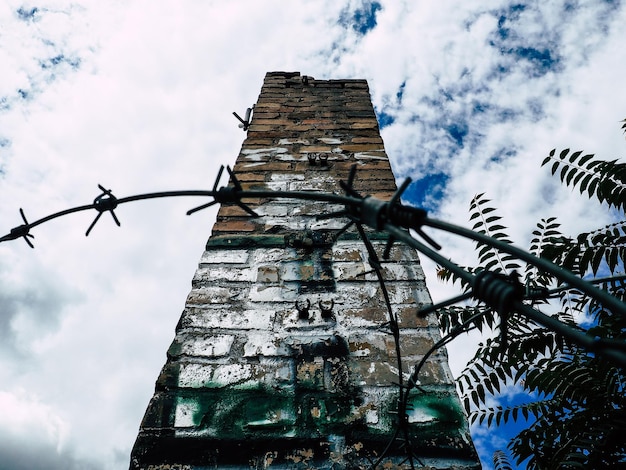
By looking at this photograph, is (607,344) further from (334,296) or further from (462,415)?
(334,296)

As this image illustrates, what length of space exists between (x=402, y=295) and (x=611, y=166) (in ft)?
4.09

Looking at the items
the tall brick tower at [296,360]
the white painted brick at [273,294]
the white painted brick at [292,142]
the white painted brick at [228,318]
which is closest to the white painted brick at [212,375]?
the tall brick tower at [296,360]

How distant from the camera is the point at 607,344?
30 centimetres

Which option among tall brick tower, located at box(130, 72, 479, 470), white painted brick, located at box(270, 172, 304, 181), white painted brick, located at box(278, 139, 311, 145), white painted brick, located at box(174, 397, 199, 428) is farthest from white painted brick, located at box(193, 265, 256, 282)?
white painted brick, located at box(278, 139, 311, 145)

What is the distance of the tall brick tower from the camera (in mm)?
902

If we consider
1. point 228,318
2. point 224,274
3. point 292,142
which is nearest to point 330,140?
point 292,142

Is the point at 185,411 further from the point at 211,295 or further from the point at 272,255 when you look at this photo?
the point at 272,255

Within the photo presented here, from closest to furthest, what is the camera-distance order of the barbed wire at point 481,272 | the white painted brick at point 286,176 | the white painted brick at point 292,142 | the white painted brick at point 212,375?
the barbed wire at point 481,272 < the white painted brick at point 212,375 < the white painted brick at point 286,176 < the white painted brick at point 292,142

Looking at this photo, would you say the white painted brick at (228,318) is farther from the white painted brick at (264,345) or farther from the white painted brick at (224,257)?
the white painted brick at (224,257)

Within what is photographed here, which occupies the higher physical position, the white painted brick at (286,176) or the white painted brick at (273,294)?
the white painted brick at (286,176)

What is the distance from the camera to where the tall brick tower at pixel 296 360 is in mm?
902

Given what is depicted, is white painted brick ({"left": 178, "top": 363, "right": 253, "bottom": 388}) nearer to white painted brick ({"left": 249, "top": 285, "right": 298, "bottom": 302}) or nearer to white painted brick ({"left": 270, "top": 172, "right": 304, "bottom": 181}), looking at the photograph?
white painted brick ({"left": 249, "top": 285, "right": 298, "bottom": 302})

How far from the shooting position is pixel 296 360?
1.07 metres

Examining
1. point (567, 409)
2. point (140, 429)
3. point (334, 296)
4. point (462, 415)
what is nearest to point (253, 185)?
point (334, 296)
